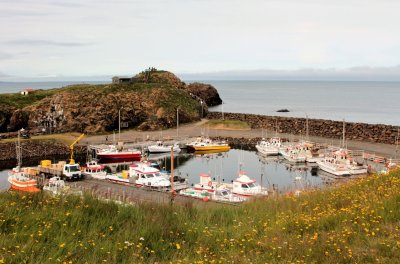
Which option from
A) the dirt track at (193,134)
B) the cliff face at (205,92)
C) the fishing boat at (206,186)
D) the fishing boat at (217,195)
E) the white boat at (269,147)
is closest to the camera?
the fishing boat at (217,195)

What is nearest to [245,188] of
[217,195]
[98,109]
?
[217,195]

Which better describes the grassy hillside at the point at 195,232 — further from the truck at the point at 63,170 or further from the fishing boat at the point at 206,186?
the truck at the point at 63,170

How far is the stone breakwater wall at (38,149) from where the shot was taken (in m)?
62.2

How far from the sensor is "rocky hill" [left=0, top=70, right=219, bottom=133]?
261ft

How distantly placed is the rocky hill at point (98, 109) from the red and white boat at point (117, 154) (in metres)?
16.7

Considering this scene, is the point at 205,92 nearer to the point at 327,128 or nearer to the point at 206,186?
the point at 327,128

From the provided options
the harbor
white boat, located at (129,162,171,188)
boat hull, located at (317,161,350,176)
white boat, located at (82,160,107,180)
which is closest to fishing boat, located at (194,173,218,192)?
the harbor

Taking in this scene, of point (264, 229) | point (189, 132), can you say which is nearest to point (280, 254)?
point (264, 229)

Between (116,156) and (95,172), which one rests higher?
(95,172)

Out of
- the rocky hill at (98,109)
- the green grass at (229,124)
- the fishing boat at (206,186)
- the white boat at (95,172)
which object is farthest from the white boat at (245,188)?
the rocky hill at (98,109)

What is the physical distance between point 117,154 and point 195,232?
171 feet

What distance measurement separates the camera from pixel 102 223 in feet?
32.9

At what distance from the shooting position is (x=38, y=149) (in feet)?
212

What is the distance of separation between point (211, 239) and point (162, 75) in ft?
344
